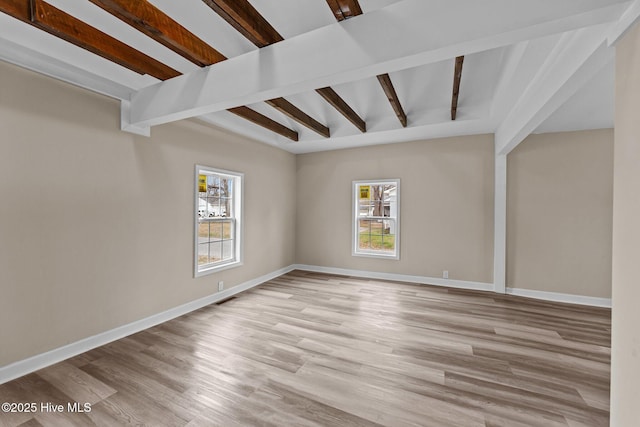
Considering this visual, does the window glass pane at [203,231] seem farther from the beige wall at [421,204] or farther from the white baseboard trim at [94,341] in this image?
the beige wall at [421,204]

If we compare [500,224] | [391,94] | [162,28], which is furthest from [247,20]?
[500,224]

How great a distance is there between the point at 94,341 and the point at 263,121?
313 centimetres

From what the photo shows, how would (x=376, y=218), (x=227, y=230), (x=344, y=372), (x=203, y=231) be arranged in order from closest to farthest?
(x=344, y=372), (x=203, y=231), (x=227, y=230), (x=376, y=218)

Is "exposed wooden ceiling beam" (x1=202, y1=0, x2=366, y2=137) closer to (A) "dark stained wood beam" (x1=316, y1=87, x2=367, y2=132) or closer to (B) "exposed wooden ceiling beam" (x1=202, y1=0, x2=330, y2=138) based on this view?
(B) "exposed wooden ceiling beam" (x1=202, y1=0, x2=330, y2=138)

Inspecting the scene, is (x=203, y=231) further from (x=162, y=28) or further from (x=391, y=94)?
(x=391, y=94)

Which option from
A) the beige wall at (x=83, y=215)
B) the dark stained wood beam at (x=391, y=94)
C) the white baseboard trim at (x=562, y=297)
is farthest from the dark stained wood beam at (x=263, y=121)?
the white baseboard trim at (x=562, y=297)

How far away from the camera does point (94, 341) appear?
257 cm

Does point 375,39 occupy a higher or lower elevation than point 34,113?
higher

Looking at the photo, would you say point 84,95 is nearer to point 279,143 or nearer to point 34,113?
point 34,113

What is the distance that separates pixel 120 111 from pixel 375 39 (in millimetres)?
2673

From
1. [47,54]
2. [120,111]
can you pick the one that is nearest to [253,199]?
[120,111]

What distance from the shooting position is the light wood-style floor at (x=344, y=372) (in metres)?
1.73

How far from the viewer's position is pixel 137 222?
→ 2941mm

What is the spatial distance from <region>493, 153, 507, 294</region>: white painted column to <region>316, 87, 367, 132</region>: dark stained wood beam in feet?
7.13
